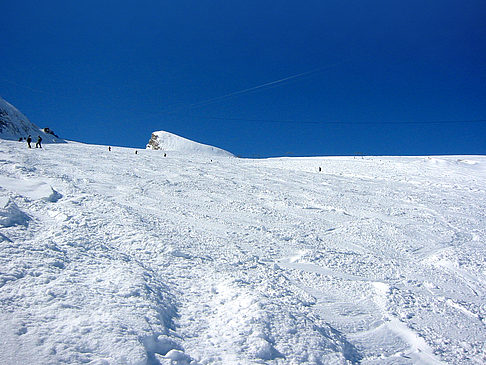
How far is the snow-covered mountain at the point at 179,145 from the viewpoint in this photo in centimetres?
6927

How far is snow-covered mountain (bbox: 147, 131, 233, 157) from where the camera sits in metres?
69.3

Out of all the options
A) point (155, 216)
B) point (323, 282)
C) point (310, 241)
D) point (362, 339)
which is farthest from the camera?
point (155, 216)

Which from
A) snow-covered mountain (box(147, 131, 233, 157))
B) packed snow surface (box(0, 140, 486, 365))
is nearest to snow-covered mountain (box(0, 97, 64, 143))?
snow-covered mountain (box(147, 131, 233, 157))

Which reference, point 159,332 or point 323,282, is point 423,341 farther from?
point 159,332

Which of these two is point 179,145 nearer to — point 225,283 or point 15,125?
point 15,125

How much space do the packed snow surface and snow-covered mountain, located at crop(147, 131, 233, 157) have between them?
196ft

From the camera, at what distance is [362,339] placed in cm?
345

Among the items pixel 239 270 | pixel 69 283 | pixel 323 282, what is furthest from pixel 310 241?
pixel 69 283

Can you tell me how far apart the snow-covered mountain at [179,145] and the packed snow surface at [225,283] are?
2350 inches

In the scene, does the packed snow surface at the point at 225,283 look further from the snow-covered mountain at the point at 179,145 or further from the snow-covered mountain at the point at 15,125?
the snow-covered mountain at the point at 15,125

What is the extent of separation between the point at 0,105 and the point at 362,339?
8605cm

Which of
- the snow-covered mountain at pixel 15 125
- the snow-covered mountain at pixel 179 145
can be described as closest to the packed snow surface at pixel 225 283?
the snow-covered mountain at pixel 179 145

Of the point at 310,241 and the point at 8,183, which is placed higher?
the point at 8,183

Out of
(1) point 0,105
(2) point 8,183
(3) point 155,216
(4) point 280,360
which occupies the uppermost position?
(1) point 0,105
